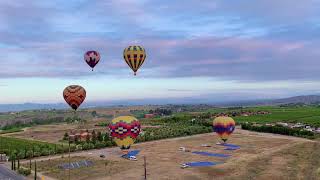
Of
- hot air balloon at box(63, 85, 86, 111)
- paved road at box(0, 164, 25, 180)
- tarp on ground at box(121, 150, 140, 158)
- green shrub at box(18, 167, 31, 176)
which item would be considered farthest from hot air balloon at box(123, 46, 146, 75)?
paved road at box(0, 164, 25, 180)

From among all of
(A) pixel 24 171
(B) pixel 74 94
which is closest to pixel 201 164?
(B) pixel 74 94

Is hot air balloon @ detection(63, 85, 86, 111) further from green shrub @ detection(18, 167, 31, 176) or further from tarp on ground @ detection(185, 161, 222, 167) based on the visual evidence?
tarp on ground @ detection(185, 161, 222, 167)

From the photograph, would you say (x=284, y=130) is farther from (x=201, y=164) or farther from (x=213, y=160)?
(x=201, y=164)

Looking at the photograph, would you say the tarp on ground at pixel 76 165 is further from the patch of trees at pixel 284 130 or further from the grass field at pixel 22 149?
the patch of trees at pixel 284 130

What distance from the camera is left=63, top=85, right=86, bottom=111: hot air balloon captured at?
56000mm

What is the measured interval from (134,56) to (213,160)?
915 inches

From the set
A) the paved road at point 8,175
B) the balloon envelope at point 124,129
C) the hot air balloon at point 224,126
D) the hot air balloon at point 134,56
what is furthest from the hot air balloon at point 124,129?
the hot air balloon at point 224,126

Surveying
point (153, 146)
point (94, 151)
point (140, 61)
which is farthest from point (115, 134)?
point (153, 146)

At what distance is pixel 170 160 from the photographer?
7050 cm

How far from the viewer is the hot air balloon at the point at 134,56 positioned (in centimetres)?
6097

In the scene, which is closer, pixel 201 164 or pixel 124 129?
pixel 124 129

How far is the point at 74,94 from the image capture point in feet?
184

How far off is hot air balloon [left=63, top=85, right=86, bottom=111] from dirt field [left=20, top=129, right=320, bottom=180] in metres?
10.6

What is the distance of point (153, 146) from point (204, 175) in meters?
32.8
